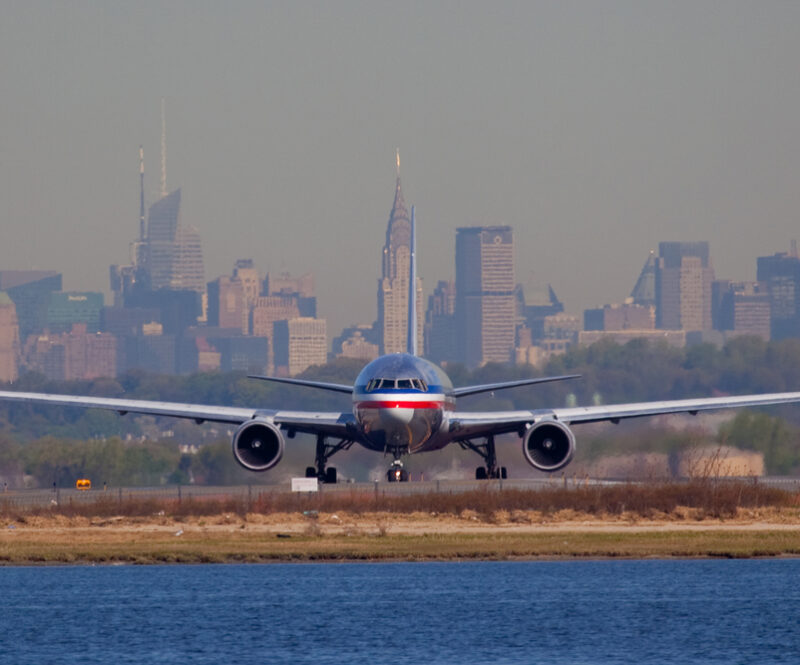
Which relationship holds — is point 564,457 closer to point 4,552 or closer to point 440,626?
point 4,552

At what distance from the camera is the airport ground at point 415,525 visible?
5144 centimetres

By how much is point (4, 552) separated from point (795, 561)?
21781 mm

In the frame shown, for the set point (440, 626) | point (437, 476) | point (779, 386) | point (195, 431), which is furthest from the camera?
point (195, 431)

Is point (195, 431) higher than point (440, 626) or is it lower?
higher

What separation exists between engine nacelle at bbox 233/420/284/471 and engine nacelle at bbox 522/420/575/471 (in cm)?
863

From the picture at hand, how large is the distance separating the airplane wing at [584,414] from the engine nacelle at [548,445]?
518 mm

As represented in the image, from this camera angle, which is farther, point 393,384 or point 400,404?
point 393,384

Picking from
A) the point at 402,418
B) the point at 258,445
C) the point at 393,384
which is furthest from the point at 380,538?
the point at 258,445

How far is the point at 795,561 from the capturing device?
5044 cm

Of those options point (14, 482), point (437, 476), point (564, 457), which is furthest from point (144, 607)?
point (14, 482)

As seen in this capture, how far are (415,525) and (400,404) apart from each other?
6364 mm

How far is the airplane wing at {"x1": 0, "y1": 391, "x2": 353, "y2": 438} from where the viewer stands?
66188 millimetres

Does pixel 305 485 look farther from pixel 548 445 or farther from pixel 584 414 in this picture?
pixel 584 414

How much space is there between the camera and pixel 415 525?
57906mm
